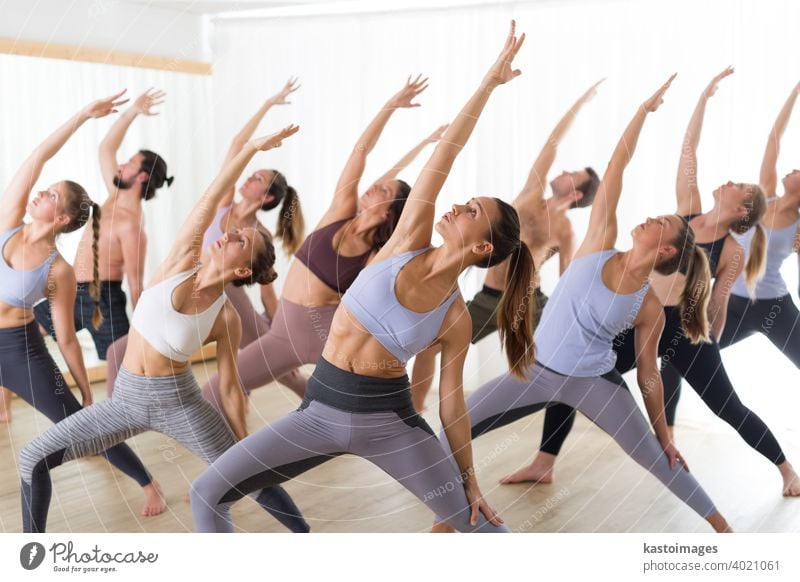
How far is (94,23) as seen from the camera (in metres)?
3.15

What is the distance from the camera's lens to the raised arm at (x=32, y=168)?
124 inches

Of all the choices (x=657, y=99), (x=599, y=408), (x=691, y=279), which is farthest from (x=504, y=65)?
(x=599, y=408)

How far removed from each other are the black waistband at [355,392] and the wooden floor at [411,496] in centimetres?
38

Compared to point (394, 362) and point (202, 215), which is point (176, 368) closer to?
point (202, 215)

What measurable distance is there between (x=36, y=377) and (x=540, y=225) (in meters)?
1.72

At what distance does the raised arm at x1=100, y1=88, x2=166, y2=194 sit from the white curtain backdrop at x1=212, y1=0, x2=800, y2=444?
8.4 inches

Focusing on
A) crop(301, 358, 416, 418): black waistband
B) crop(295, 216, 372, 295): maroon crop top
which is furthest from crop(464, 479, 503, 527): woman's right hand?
crop(295, 216, 372, 295): maroon crop top

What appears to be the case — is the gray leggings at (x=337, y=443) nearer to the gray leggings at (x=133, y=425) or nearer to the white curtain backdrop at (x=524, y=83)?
the gray leggings at (x=133, y=425)

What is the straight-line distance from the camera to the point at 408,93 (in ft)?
10.4

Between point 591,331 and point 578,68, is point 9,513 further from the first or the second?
point 578,68

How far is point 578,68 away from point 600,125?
0.70 ft

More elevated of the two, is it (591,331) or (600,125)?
(600,125)
